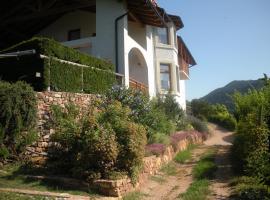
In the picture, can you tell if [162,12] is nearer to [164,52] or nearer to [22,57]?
[164,52]

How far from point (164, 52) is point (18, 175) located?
1730 cm

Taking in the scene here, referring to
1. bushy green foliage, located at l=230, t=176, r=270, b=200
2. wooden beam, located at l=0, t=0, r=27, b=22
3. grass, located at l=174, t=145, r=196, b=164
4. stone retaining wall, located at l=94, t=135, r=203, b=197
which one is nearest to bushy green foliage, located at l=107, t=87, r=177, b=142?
stone retaining wall, located at l=94, t=135, r=203, b=197

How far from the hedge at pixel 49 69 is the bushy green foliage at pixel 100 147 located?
2850 mm

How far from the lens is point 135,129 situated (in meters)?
10.2

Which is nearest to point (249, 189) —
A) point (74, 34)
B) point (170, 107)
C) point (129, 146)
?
point (129, 146)

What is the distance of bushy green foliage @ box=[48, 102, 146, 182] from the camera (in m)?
9.50

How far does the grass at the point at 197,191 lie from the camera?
9.83 m

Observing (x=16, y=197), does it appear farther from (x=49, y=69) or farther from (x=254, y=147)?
(x=254, y=147)

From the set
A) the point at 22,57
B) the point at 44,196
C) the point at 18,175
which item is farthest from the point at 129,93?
the point at 44,196

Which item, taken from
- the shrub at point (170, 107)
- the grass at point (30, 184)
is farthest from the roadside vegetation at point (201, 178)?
the shrub at point (170, 107)

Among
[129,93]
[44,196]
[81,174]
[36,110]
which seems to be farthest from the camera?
[129,93]

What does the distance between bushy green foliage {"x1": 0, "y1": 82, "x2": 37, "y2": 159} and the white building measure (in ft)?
26.2

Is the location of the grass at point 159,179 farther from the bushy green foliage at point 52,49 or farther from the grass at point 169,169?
the bushy green foliage at point 52,49

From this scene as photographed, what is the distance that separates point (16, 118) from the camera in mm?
10555
